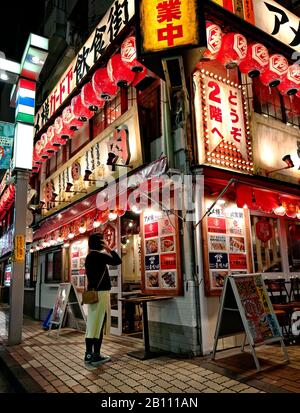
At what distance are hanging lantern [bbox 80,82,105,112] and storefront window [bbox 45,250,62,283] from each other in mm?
6980

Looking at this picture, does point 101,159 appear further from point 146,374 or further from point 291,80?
point 146,374

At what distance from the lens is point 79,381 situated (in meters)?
5.50

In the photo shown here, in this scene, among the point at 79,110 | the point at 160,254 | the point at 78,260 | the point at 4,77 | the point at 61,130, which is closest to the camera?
the point at 160,254

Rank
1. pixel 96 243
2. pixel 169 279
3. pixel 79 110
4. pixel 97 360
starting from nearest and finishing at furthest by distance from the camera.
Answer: pixel 97 360 → pixel 96 243 → pixel 169 279 → pixel 79 110

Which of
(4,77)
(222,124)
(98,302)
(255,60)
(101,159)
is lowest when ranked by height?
(98,302)

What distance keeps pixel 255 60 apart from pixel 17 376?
8.60 metres

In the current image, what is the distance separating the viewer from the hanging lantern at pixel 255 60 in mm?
7766

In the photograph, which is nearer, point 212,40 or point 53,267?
point 212,40

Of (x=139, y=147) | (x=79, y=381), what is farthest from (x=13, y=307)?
(x=139, y=147)

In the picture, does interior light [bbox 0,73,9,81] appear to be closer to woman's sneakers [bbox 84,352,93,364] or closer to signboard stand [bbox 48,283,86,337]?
signboard stand [bbox 48,283,86,337]

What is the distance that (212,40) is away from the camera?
7.37m

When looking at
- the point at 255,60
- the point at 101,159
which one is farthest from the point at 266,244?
the point at 101,159

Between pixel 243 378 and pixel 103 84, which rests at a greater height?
pixel 103 84

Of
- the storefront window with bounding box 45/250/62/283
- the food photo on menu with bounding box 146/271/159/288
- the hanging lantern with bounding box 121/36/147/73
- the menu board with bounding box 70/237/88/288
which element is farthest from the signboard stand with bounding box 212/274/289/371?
the storefront window with bounding box 45/250/62/283
